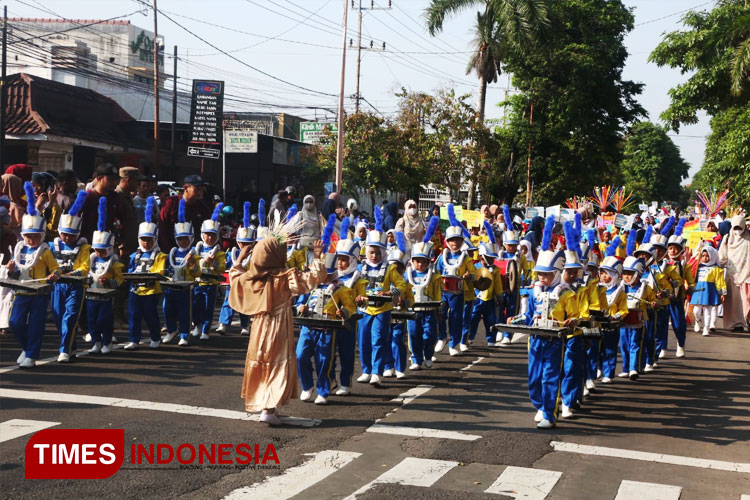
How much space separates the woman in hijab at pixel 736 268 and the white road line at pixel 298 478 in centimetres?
1240

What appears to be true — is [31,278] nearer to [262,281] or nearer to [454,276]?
[262,281]

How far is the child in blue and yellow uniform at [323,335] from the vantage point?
1009 cm

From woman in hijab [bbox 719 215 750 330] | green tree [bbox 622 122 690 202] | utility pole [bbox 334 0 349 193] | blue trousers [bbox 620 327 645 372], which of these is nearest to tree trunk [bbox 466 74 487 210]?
utility pole [bbox 334 0 349 193]

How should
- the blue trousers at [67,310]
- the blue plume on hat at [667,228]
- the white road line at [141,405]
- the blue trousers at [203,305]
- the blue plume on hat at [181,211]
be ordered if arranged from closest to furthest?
the white road line at [141,405]
the blue trousers at [67,310]
the blue plume on hat at [667,228]
the blue plume on hat at [181,211]
the blue trousers at [203,305]

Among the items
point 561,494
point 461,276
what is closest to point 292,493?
point 561,494

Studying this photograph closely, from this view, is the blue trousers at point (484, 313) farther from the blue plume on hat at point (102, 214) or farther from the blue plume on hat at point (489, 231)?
the blue plume on hat at point (102, 214)

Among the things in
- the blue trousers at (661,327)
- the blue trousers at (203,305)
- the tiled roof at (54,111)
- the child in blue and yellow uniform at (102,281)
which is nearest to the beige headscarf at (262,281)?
the child in blue and yellow uniform at (102,281)

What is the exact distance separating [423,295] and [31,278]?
16.9 feet

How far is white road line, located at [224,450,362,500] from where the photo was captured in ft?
22.1

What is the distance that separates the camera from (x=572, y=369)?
976cm

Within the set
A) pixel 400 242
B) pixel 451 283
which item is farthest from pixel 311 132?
pixel 400 242

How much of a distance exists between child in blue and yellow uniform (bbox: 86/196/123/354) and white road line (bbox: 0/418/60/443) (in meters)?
4.05

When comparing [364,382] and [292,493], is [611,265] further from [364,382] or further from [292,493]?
[292,493]

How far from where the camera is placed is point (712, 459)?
8344 mm
